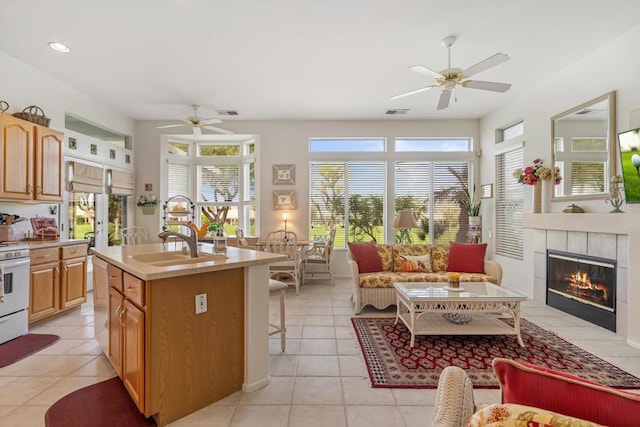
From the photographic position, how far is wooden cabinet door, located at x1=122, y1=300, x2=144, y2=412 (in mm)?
1735

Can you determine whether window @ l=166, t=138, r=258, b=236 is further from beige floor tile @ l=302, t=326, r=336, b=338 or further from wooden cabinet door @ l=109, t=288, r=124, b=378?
wooden cabinet door @ l=109, t=288, r=124, b=378

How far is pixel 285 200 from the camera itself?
19.8 ft

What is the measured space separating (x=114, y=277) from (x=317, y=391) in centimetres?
163

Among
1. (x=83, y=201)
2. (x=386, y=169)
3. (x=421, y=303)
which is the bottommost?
(x=421, y=303)

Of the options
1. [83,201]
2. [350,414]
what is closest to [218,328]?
[350,414]

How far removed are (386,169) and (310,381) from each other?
15.2ft

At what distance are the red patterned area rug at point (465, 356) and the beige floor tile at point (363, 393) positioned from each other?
0.06 meters

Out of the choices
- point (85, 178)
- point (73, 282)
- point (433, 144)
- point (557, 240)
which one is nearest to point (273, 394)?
point (73, 282)

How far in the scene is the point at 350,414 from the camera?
1929mm

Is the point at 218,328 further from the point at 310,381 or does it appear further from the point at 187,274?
the point at 310,381

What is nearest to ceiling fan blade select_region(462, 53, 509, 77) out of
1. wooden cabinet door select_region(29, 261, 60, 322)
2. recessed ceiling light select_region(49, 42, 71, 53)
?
recessed ceiling light select_region(49, 42, 71, 53)

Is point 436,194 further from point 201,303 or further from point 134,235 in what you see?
point 134,235

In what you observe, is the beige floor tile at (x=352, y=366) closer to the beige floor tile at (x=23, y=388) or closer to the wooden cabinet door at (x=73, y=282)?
the beige floor tile at (x=23, y=388)

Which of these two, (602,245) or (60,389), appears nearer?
(60,389)
